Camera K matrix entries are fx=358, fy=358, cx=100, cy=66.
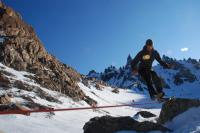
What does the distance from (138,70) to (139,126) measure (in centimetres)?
374

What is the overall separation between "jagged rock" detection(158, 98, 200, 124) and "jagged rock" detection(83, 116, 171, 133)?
3.29 ft

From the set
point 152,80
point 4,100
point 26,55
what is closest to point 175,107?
point 152,80

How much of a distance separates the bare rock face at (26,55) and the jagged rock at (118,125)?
248 feet

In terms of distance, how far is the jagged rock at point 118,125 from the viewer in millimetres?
17016

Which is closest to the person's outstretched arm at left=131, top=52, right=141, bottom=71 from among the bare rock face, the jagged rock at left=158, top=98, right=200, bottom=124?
the jagged rock at left=158, top=98, right=200, bottom=124

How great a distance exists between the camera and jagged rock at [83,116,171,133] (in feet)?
55.8

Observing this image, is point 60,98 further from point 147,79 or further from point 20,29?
point 147,79

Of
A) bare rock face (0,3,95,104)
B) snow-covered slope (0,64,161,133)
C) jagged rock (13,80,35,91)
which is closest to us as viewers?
snow-covered slope (0,64,161,133)

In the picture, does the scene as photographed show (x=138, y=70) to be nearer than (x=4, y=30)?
Yes

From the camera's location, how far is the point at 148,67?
48.8ft

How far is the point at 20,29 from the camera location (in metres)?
109

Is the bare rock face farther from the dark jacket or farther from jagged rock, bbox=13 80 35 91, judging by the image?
the dark jacket

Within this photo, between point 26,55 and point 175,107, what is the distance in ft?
290

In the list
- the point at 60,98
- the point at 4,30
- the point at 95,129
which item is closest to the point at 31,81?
the point at 60,98
